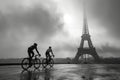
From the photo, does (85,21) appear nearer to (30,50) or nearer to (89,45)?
(89,45)

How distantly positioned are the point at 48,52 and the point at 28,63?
3570 mm

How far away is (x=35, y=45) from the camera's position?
10.7m

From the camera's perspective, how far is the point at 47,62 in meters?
14.1

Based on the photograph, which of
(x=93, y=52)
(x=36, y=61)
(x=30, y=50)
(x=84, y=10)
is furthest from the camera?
(x=84, y=10)

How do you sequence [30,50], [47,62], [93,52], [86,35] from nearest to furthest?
[30,50] < [47,62] < [93,52] < [86,35]

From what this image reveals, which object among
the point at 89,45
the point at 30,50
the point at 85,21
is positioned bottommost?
the point at 30,50

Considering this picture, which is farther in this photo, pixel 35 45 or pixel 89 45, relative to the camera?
pixel 89 45

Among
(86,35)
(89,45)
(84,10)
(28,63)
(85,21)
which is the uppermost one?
(84,10)

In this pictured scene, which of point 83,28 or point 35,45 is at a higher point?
point 83,28

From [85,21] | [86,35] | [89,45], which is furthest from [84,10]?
[89,45]

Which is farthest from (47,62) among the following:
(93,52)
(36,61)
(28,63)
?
(93,52)

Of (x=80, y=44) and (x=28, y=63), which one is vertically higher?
(x=80, y=44)

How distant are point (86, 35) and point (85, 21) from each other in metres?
6.05

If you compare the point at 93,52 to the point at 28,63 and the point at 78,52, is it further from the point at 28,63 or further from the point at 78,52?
the point at 28,63
